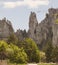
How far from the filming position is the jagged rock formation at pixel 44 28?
177000mm

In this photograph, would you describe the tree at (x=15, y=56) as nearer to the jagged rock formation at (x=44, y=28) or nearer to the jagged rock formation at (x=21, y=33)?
the jagged rock formation at (x=44, y=28)

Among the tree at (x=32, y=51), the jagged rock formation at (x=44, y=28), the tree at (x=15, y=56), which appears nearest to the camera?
the tree at (x=15, y=56)

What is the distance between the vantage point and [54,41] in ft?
535

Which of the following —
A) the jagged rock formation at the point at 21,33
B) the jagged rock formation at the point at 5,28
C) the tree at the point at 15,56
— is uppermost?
the jagged rock formation at the point at 5,28

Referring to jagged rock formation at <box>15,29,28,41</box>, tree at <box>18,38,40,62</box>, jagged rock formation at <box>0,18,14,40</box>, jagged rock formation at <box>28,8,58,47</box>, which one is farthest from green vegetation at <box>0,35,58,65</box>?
jagged rock formation at <box>0,18,14,40</box>

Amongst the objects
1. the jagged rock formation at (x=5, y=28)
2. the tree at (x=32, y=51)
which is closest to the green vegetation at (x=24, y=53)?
the tree at (x=32, y=51)

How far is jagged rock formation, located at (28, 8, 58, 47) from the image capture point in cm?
17700

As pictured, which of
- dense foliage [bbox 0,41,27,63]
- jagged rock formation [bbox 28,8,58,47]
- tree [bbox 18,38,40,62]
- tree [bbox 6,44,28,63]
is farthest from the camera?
jagged rock formation [bbox 28,8,58,47]

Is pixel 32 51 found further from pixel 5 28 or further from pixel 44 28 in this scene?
pixel 5 28

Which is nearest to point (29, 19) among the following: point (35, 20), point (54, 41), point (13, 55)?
point (35, 20)

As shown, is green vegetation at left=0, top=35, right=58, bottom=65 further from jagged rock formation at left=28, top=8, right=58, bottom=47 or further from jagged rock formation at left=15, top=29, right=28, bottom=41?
jagged rock formation at left=15, top=29, right=28, bottom=41

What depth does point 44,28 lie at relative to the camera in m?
185

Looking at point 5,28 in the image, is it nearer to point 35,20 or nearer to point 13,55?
point 35,20

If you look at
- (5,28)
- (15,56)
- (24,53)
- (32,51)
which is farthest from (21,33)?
(15,56)
